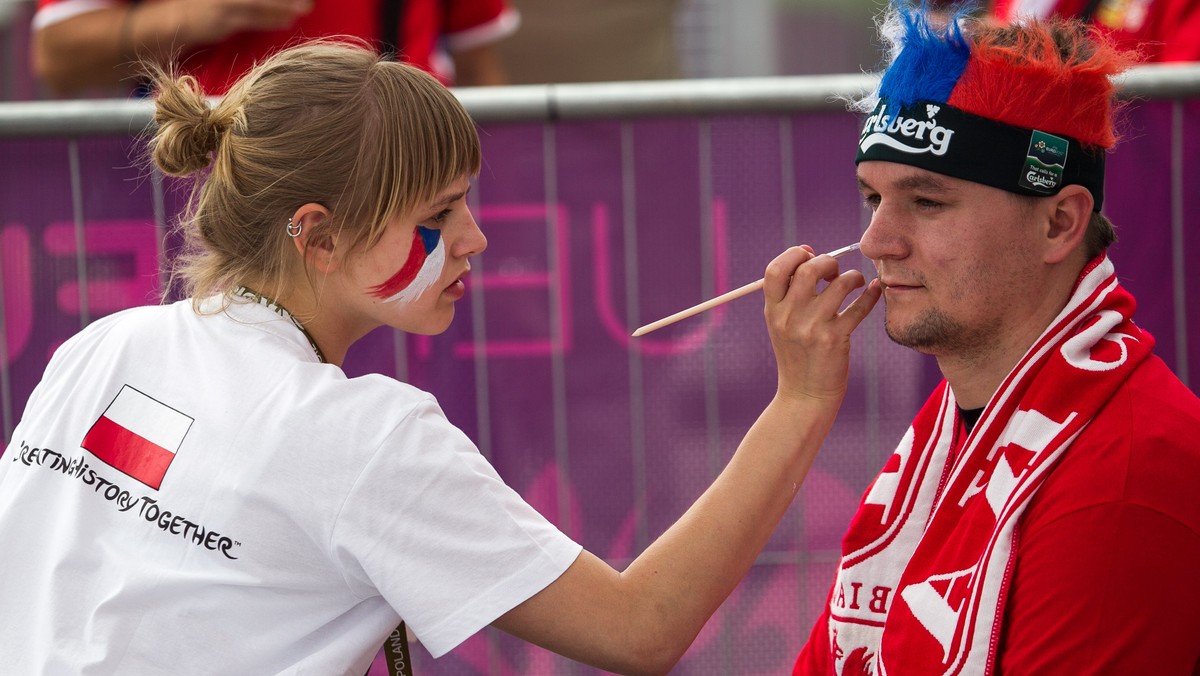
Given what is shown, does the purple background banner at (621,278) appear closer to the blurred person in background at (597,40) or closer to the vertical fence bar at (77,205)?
the vertical fence bar at (77,205)

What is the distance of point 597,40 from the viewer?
5.22 m

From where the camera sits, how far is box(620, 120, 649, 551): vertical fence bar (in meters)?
3.30

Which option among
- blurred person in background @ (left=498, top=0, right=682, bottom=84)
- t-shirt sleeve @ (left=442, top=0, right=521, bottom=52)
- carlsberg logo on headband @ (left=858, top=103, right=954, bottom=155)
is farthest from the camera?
blurred person in background @ (left=498, top=0, right=682, bottom=84)

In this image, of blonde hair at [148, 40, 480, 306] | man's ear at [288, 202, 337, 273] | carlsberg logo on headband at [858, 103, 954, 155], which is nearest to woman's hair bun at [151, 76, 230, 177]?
blonde hair at [148, 40, 480, 306]

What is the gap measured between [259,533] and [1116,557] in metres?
1.17

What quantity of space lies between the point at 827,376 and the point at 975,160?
42 cm

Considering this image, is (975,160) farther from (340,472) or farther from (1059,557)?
(340,472)

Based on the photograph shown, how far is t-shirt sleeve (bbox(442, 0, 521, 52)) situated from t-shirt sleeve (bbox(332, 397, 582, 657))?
2.59 meters

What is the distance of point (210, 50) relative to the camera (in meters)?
3.68

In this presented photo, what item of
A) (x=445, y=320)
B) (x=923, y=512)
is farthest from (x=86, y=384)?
(x=923, y=512)

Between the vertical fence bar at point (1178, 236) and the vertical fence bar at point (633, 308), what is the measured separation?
4.37 ft

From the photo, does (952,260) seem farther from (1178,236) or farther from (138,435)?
(1178,236)

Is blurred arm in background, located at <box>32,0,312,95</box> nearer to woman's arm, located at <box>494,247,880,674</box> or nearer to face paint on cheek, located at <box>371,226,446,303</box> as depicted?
face paint on cheek, located at <box>371,226,446,303</box>

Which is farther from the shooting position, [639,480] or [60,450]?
[639,480]
